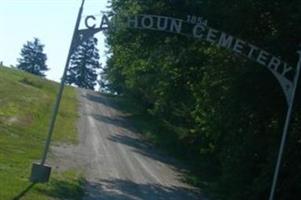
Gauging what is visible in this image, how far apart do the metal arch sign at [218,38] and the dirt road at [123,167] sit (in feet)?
15.3

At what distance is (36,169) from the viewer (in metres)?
18.4

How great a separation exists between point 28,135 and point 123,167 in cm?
658

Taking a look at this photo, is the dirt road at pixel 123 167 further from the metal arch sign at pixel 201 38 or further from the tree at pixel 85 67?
the tree at pixel 85 67

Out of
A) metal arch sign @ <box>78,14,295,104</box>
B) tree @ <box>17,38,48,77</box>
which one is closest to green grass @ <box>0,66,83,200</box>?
metal arch sign @ <box>78,14,295,104</box>

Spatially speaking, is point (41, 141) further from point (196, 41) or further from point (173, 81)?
point (196, 41)

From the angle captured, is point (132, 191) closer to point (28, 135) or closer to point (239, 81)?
point (239, 81)

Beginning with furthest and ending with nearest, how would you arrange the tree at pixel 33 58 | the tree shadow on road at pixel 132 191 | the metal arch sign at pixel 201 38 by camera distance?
the tree at pixel 33 58 → the tree shadow on road at pixel 132 191 → the metal arch sign at pixel 201 38

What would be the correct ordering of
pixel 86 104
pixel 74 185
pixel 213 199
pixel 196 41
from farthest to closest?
pixel 86 104
pixel 196 41
pixel 213 199
pixel 74 185

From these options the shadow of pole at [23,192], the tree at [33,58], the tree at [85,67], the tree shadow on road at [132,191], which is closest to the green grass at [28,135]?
the shadow of pole at [23,192]

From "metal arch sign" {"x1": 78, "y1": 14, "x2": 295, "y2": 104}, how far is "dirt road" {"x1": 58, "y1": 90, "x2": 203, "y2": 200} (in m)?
4.67

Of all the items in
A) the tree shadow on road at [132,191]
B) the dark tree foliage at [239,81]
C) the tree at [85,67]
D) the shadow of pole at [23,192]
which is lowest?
the shadow of pole at [23,192]

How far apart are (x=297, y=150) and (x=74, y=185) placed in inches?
245

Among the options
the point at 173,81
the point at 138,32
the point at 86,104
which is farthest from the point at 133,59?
the point at 86,104

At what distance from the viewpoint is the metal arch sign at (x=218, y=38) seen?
690 inches
